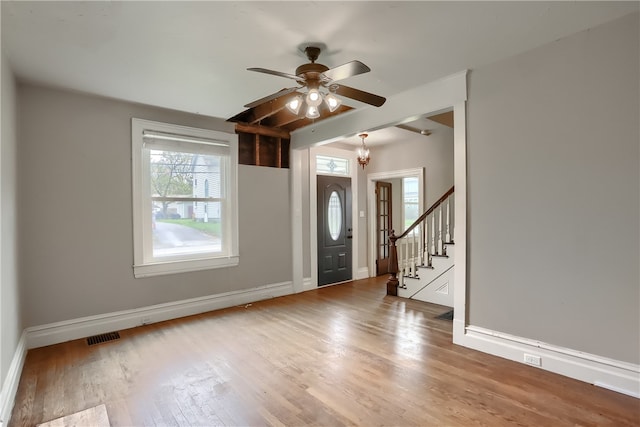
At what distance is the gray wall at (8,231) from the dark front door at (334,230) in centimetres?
396

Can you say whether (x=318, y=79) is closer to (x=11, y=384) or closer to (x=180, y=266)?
(x=180, y=266)

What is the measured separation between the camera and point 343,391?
231cm

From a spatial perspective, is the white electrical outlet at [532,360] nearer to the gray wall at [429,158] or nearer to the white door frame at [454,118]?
the white door frame at [454,118]

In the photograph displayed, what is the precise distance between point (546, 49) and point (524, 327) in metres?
2.31

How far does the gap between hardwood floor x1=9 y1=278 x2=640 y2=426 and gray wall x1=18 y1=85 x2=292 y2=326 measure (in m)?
0.50

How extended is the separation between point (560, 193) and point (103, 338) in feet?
15.1

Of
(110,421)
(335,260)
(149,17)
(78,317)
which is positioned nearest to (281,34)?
(149,17)

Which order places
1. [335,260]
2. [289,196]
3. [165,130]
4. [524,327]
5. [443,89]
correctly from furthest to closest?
[335,260], [289,196], [165,130], [443,89], [524,327]

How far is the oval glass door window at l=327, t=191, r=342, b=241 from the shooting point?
591 centimetres

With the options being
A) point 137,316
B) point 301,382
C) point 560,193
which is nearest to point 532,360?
point 560,193

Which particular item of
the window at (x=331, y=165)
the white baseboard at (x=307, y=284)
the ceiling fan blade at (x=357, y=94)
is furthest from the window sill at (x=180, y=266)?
the ceiling fan blade at (x=357, y=94)

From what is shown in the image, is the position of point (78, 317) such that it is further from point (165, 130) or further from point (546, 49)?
point (546, 49)

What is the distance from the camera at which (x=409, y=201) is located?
7.34m

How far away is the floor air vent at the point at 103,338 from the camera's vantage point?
3.34 m
